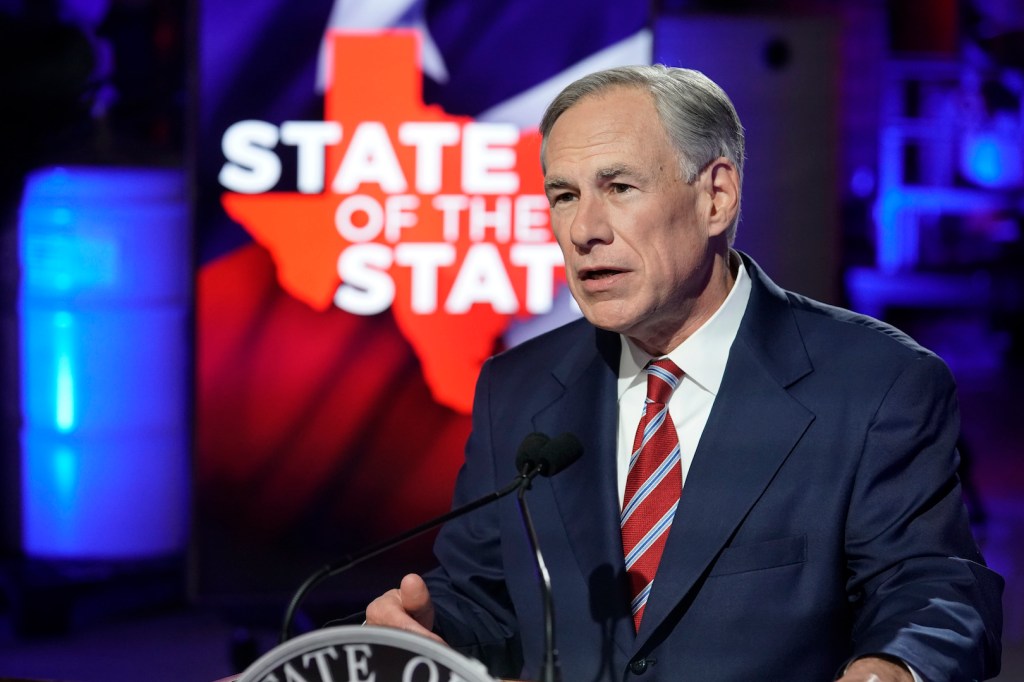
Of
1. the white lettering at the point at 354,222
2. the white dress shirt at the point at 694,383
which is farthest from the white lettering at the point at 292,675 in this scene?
the white lettering at the point at 354,222

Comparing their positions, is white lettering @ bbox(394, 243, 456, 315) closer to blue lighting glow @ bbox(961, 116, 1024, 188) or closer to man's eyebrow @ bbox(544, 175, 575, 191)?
man's eyebrow @ bbox(544, 175, 575, 191)

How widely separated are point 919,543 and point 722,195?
20.9 inches

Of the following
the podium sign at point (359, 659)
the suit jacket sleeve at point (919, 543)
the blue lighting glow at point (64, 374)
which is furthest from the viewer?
the blue lighting glow at point (64, 374)

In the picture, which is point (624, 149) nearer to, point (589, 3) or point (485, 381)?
point (485, 381)

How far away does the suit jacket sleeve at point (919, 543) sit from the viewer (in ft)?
4.24

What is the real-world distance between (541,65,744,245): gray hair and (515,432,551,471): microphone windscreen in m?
0.49

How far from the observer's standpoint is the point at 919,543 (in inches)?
54.1

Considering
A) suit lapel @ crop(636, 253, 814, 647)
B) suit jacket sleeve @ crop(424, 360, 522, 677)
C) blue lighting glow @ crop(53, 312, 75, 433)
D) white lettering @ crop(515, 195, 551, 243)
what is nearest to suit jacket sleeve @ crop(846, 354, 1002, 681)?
suit lapel @ crop(636, 253, 814, 647)

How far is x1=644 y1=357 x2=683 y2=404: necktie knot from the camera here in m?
1.59

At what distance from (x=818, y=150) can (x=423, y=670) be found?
328 centimetres

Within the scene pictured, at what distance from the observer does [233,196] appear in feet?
11.9

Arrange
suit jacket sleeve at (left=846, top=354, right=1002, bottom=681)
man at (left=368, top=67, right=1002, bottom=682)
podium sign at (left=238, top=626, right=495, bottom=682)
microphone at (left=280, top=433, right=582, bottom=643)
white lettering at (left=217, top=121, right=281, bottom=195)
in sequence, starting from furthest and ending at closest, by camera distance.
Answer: white lettering at (left=217, top=121, right=281, bottom=195)
man at (left=368, top=67, right=1002, bottom=682)
suit jacket sleeve at (left=846, top=354, right=1002, bottom=681)
microphone at (left=280, top=433, right=582, bottom=643)
podium sign at (left=238, top=626, right=495, bottom=682)

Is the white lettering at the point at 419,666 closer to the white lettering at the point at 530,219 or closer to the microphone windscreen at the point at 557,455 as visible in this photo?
the microphone windscreen at the point at 557,455

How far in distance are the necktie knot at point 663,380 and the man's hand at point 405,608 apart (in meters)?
0.42
